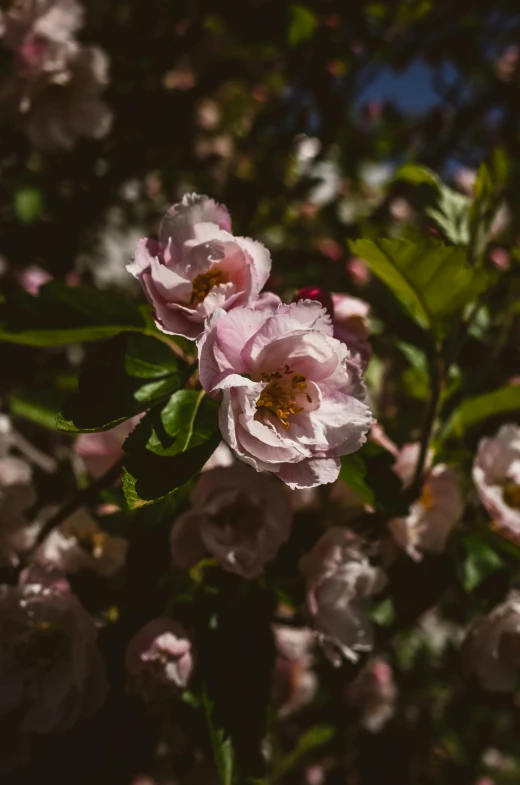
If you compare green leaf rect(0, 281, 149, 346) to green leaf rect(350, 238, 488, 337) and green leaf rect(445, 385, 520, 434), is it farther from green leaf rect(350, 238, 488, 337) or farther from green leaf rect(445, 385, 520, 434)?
green leaf rect(445, 385, 520, 434)

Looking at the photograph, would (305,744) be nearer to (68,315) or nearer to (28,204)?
(68,315)

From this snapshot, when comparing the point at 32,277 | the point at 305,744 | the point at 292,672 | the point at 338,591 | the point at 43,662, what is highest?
the point at 338,591

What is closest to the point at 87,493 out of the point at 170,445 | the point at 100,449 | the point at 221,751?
the point at 100,449

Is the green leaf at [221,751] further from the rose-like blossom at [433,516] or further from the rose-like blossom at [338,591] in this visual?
the rose-like blossom at [433,516]

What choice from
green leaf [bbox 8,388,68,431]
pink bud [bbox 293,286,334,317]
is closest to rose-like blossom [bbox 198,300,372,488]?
pink bud [bbox 293,286,334,317]

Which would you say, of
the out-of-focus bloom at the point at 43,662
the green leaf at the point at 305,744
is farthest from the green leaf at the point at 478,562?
the green leaf at the point at 305,744

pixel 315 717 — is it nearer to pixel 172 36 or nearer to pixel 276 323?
pixel 276 323
